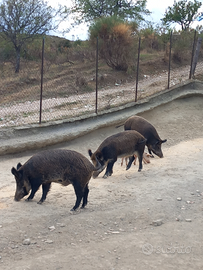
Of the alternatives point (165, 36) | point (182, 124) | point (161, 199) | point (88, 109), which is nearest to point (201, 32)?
point (165, 36)

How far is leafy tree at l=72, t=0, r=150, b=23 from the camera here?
30.0 m

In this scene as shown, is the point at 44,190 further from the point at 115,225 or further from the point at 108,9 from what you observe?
the point at 108,9

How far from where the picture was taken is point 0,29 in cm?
2198

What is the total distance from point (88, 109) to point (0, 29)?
1214 cm

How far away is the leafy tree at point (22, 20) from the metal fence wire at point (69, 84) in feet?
4.00

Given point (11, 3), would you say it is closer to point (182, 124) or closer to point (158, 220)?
point (182, 124)

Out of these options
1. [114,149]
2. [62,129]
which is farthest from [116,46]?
[114,149]

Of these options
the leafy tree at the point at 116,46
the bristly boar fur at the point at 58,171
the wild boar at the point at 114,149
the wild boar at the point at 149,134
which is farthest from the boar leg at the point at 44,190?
the leafy tree at the point at 116,46

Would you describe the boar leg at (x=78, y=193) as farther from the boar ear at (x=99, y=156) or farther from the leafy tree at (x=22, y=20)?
the leafy tree at (x=22, y=20)

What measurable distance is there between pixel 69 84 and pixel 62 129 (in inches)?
269

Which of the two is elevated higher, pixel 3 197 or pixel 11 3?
pixel 11 3

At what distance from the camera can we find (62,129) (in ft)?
37.3

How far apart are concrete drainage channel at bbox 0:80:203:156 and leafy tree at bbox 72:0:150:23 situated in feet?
59.8

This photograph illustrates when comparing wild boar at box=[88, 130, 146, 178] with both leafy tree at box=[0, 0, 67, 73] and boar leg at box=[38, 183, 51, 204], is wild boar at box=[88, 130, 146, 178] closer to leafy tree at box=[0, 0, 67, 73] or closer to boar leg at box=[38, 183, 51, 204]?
boar leg at box=[38, 183, 51, 204]
